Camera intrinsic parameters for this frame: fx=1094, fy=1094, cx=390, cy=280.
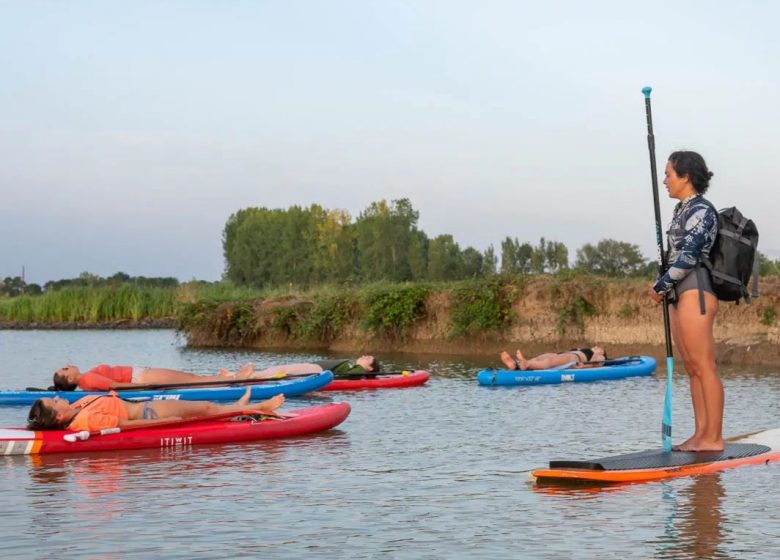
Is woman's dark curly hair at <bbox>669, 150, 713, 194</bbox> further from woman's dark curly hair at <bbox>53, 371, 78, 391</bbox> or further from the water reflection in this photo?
woman's dark curly hair at <bbox>53, 371, 78, 391</bbox>

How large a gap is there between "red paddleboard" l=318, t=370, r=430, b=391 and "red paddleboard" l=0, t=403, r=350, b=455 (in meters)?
6.03

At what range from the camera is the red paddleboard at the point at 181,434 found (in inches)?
434

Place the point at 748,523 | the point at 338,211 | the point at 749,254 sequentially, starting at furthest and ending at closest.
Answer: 1. the point at 338,211
2. the point at 749,254
3. the point at 748,523

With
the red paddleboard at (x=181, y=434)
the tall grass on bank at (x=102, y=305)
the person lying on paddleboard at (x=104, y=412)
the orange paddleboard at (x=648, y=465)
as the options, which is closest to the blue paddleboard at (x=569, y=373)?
the red paddleboard at (x=181, y=434)

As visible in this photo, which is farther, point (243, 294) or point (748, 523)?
point (243, 294)

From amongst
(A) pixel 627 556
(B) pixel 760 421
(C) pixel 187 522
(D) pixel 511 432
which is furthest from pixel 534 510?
(B) pixel 760 421

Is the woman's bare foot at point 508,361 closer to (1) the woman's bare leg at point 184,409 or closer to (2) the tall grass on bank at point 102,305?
(1) the woman's bare leg at point 184,409

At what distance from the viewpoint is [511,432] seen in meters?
12.8

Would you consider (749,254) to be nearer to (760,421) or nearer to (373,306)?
(760,421)

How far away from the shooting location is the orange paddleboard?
849cm

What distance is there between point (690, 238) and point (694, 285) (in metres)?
0.38

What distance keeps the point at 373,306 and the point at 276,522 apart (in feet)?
71.9

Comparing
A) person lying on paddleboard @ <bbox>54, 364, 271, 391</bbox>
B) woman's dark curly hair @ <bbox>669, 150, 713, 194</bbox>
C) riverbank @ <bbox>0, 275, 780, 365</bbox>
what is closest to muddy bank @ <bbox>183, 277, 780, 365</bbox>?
riverbank @ <bbox>0, 275, 780, 365</bbox>

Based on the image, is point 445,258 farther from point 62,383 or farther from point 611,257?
point 62,383
